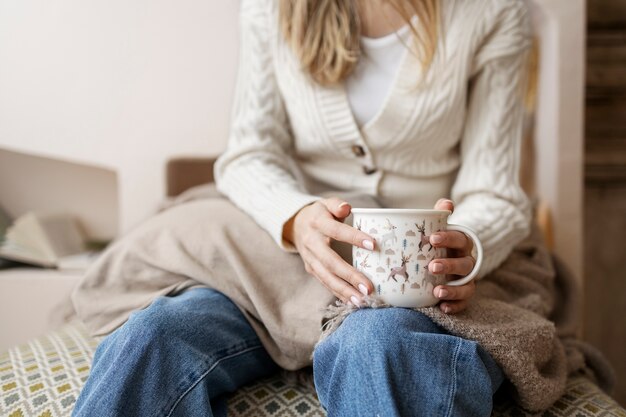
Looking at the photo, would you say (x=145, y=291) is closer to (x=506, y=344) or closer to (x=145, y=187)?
(x=506, y=344)

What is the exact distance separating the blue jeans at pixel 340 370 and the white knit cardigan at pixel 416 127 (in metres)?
0.25

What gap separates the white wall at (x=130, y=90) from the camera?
130 cm

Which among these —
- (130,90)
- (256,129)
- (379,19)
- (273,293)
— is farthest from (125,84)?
(273,293)

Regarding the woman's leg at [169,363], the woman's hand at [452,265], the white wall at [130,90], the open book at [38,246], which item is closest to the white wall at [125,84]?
the white wall at [130,90]

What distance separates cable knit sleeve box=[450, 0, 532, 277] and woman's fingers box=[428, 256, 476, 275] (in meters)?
0.22

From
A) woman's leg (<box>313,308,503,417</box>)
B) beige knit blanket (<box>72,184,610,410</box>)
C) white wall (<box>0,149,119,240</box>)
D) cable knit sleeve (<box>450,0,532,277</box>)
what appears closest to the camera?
woman's leg (<box>313,308,503,417</box>)

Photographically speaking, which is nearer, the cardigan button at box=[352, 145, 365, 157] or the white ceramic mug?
the white ceramic mug

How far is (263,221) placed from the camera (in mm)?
690

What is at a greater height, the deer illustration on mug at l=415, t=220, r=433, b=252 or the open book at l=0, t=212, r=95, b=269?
the deer illustration on mug at l=415, t=220, r=433, b=252

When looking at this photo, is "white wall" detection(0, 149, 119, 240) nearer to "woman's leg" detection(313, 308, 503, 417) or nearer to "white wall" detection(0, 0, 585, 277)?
"white wall" detection(0, 0, 585, 277)

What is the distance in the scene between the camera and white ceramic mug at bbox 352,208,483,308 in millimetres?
484

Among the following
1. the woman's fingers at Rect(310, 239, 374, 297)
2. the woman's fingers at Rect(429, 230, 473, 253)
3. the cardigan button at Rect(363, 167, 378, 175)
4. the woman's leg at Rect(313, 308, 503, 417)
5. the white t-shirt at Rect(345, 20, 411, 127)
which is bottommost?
the woman's leg at Rect(313, 308, 503, 417)

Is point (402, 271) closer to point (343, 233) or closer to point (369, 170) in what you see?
point (343, 233)

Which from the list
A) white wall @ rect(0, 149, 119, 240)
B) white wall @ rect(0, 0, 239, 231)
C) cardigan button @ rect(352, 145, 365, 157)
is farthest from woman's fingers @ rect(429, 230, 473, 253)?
white wall @ rect(0, 149, 119, 240)
